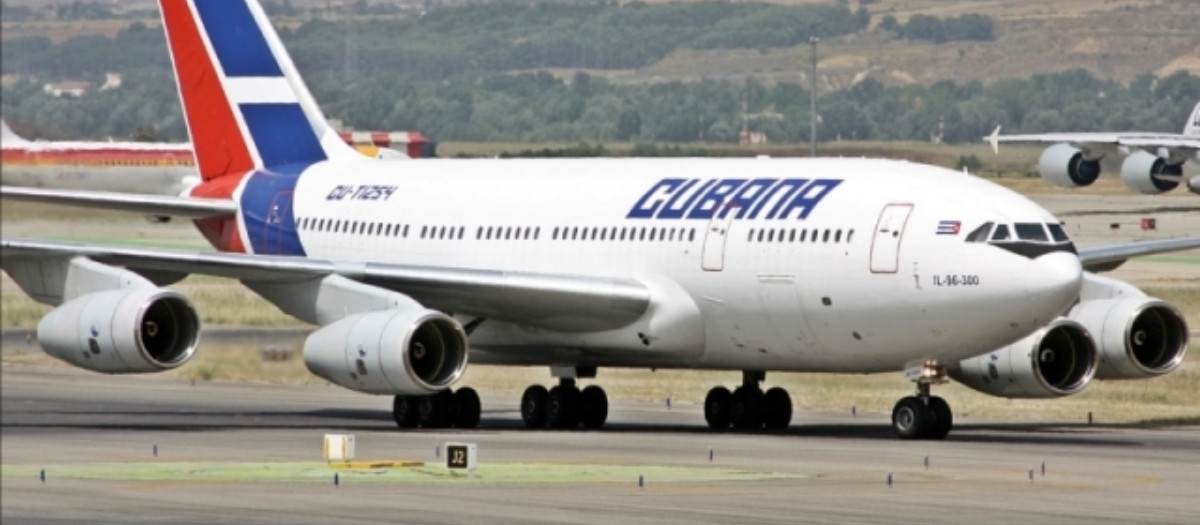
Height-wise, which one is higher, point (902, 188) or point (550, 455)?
point (902, 188)

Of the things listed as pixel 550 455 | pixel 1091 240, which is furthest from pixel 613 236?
pixel 1091 240

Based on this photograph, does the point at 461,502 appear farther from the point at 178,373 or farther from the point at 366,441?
the point at 178,373

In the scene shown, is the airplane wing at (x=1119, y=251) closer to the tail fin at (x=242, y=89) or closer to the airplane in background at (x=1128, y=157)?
the airplane in background at (x=1128, y=157)

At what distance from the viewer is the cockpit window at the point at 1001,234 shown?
29984 mm

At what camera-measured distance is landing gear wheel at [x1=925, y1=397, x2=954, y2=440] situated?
3064cm

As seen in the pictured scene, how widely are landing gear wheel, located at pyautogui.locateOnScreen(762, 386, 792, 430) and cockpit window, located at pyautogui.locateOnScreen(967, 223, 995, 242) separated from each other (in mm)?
5133

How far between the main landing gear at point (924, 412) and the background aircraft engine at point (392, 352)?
537 centimetres

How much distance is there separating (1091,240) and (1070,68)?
7.26m

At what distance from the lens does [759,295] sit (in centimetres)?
3191

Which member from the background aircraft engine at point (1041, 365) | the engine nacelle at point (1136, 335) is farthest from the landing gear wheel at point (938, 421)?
the engine nacelle at point (1136, 335)

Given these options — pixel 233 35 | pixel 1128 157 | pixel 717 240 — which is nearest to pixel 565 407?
pixel 717 240

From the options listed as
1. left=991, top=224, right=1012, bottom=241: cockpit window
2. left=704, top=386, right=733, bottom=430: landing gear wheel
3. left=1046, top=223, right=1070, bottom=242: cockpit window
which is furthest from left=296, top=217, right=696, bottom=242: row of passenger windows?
left=1046, top=223, right=1070, bottom=242: cockpit window

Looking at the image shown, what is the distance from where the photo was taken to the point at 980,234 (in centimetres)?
3009

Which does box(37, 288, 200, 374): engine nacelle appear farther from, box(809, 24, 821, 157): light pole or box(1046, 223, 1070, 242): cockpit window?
box(809, 24, 821, 157): light pole
